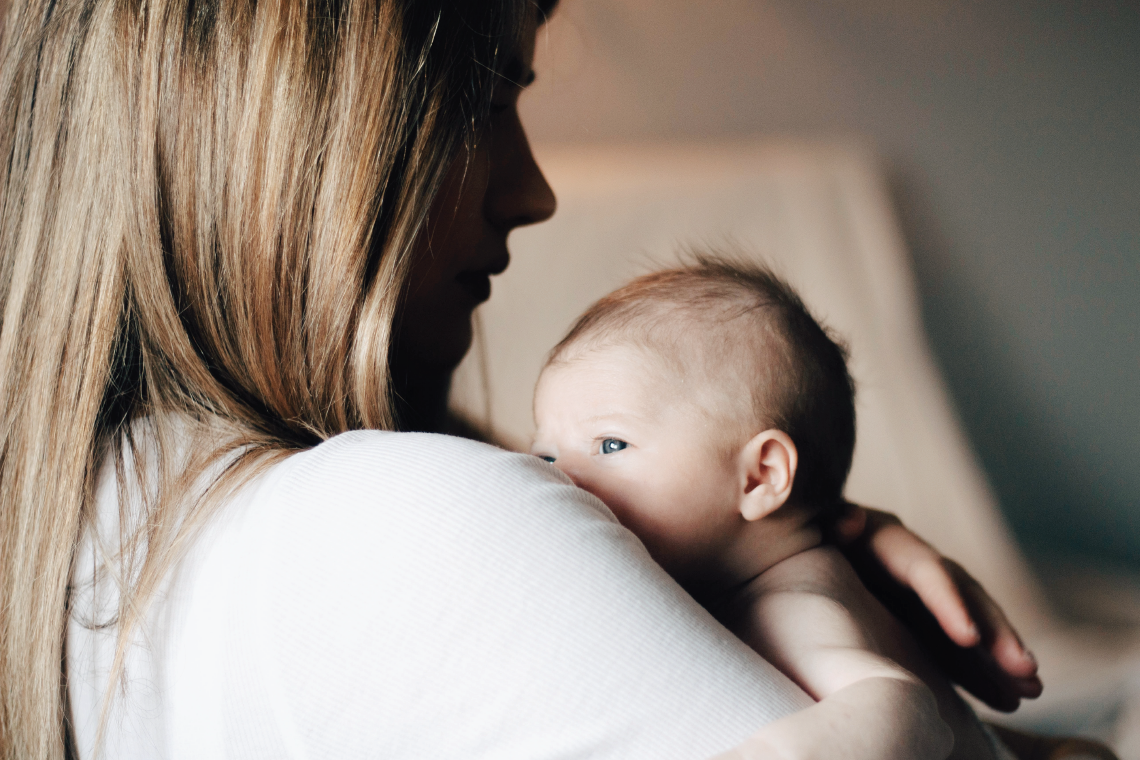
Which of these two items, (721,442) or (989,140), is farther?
(989,140)

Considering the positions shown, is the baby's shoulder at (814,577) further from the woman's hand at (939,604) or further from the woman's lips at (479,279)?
the woman's lips at (479,279)

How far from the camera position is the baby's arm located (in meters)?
0.44

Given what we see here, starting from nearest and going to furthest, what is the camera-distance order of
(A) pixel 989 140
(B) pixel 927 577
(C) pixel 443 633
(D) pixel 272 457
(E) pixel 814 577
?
(C) pixel 443 633 < (D) pixel 272 457 < (E) pixel 814 577 < (B) pixel 927 577 < (A) pixel 989 140

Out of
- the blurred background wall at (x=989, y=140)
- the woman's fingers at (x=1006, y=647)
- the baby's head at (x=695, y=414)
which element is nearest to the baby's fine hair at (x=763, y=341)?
the baby's head at (x=695, y=414)

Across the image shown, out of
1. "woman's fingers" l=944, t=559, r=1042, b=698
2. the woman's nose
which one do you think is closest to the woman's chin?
the woman's nose

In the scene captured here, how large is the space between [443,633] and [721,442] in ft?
1.40

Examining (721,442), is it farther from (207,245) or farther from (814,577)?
(207,245)

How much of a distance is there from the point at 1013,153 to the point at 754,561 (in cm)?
226

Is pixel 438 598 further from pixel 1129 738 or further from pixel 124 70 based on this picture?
pixel 1129 738


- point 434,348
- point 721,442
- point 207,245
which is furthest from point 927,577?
point 207,245

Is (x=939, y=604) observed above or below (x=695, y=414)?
below

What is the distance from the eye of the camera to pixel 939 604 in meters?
0.85

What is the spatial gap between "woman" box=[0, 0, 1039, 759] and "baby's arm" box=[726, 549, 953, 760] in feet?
0.07

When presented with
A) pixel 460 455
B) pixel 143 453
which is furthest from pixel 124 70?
pixel 460 455
